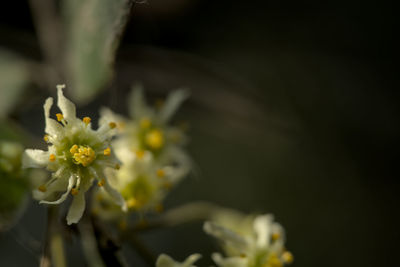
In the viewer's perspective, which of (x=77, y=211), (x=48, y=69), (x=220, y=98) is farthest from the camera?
(x=220, y=98)

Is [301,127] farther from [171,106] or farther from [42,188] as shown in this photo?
[42,188]

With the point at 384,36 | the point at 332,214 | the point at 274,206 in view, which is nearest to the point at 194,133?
the point at 274,206

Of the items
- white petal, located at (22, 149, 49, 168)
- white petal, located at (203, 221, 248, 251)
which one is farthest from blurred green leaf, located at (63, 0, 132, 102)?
white petal, located at (203, 221, 248, 251)

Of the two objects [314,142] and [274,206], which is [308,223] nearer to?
[274,206]

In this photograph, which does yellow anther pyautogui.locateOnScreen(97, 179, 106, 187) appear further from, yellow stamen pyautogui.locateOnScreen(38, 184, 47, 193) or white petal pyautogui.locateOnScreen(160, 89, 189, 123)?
white petal pyautogui.locateOnScreen(160, 89, 189, 123)

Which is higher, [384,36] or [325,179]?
[384,36]

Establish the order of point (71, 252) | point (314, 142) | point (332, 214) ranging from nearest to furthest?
point (71, 252) → point (314, 142) → point (332, 214)

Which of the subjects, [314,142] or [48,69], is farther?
[314,142]

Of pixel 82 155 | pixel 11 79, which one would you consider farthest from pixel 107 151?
pixel 11 79
